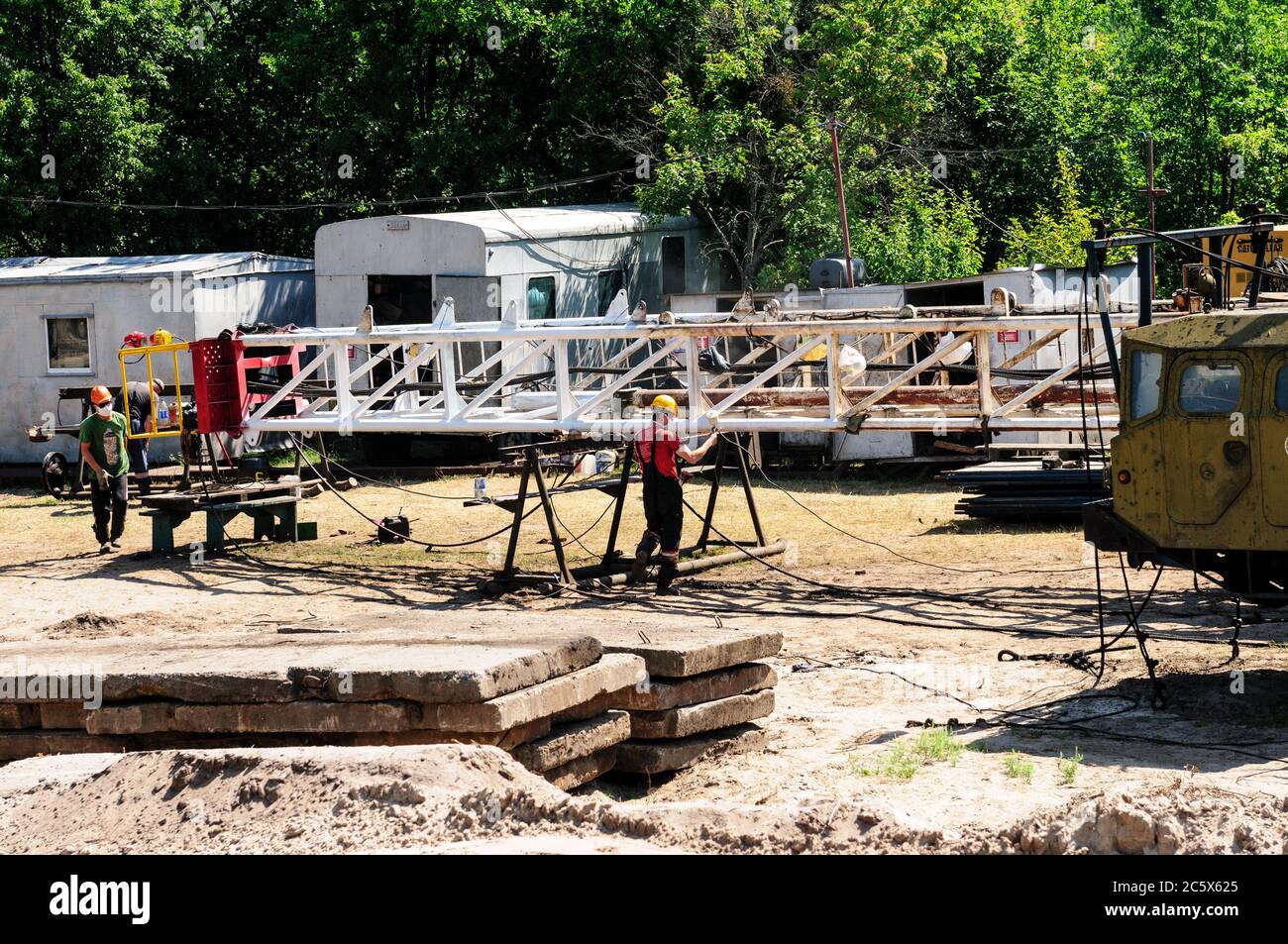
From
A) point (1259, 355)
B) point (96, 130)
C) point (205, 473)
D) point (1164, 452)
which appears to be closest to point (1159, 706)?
point (1164, 452)

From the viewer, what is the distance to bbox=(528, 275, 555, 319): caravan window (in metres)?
24.8

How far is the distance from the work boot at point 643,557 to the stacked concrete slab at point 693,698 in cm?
546

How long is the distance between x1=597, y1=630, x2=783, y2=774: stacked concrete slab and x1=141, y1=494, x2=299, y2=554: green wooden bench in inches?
355

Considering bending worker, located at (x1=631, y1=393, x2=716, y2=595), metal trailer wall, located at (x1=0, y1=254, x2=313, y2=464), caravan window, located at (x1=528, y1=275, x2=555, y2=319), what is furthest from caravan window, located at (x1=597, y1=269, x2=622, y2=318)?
bending worker, located at (x1=631, y1=393, x2=716, y2=595)

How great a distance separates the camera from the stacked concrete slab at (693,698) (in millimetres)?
8727

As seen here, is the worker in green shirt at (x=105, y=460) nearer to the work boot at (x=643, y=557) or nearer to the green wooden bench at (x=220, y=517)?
the green wooden bench at (x=220, y=517)

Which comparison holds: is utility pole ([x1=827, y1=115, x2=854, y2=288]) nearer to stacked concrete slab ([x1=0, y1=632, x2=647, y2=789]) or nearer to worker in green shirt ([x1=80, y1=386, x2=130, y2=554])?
worker in green shirt ([x1=80, y1=386, x2=130, y2=554])

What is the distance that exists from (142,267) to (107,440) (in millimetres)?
8213

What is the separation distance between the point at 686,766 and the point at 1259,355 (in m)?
4.24

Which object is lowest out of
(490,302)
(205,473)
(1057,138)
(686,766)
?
(686,766)

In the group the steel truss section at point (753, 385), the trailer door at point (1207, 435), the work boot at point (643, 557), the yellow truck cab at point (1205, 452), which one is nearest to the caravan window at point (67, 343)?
the steel truss section at point (753, 385)

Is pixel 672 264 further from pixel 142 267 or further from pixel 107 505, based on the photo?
pixel 107 505

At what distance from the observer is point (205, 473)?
1984 cm
